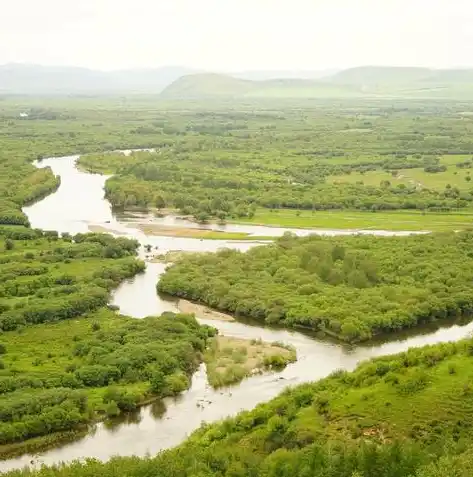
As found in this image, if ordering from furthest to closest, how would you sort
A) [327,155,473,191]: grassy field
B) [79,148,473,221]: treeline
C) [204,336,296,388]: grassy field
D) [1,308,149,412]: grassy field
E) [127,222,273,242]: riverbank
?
[327,155,473,191]: grassy field, [79,148,473,221]: treeline, [127,222,273,242]: riverbank, [204,336,296,388]: grassy field, [1,308,149,412]: grassy field

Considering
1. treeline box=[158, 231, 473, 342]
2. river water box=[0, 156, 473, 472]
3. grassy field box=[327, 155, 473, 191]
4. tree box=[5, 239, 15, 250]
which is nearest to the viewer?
river water box=[0, 156, 473, 472]

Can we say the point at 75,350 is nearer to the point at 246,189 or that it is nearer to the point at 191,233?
the point at 191,233

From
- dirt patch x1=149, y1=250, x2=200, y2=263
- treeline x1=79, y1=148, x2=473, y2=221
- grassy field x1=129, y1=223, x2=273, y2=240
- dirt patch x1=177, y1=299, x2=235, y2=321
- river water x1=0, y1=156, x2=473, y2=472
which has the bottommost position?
river water x1=0, y1=156, x2=473, y2=472

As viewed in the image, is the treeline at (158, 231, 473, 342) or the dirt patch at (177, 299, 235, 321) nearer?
the treeline at (158, 231, 473, 342)

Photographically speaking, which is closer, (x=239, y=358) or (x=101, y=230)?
(x=239, y=358)

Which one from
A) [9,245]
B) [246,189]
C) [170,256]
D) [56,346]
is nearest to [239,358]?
[56,346]

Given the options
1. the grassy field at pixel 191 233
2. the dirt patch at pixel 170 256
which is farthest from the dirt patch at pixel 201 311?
the grassy field at pixel 191 233

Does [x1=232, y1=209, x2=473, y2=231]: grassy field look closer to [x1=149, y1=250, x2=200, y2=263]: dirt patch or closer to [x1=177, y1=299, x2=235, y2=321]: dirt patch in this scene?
[x1=149, y1=250, x2=200, y2=263]: dirt patch

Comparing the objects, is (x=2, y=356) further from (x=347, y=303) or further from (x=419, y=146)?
(x=419, y=146)

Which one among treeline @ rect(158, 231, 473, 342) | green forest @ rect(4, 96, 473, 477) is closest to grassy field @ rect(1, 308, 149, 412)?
green forest @ rect(4, 96, 473, 477)
